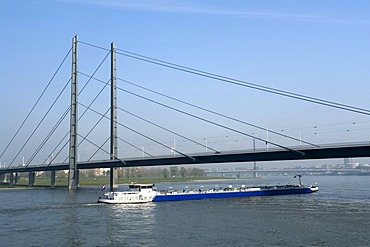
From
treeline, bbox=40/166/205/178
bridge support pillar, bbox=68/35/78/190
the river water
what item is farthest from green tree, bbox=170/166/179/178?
the river water

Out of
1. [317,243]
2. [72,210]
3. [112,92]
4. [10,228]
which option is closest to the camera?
[317,243]

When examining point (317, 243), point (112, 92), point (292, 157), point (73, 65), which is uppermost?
point (73, 65)

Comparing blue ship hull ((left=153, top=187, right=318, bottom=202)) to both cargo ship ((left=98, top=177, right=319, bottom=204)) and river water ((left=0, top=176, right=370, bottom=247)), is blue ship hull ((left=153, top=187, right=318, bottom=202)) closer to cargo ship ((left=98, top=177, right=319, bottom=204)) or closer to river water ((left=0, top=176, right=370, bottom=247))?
cargo ship ((left=98, top=177, right=319, bottom=204))

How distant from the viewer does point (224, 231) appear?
75.4ft

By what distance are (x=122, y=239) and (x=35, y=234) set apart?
4.23 metres

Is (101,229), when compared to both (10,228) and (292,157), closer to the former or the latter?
(10,228)

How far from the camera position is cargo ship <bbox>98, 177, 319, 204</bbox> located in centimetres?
3950

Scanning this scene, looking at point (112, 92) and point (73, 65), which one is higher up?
point (73, 65)

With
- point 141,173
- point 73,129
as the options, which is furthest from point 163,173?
point 73,129

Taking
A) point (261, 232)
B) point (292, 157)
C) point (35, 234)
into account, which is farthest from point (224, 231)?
point (292, 157)

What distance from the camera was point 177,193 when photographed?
4366cm

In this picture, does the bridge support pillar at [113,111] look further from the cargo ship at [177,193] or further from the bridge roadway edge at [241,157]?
A: the cargo ship at [177,193]

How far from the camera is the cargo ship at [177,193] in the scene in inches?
1555

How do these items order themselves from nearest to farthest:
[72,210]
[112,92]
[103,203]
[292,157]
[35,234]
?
1. [35,234]
2. [72,210]
3. [103,203]
4. [292,157]
5. [112,92]
